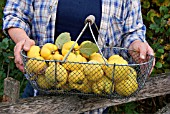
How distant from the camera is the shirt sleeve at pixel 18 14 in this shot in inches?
69.2

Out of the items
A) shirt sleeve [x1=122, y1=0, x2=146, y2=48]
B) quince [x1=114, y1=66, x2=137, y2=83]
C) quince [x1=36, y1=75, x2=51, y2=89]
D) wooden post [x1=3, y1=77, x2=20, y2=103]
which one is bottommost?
wooden post [x1=3, y1=77, x2=20, y2=103]

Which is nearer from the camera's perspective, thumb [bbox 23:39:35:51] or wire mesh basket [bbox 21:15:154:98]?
wire mesh basket [bbox 21:15:154:98]

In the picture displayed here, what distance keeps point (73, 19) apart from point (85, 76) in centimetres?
46

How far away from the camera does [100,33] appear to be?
185 centimetres

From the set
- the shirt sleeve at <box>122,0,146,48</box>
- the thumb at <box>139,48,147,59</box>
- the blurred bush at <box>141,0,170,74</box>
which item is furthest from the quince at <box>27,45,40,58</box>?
the blurred bush at <box>141,0,170,74</box>

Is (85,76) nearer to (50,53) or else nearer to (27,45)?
(50,53)

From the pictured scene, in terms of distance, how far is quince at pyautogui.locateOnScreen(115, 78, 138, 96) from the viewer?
1.45 metres

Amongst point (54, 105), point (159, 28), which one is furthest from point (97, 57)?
point (159, 28)

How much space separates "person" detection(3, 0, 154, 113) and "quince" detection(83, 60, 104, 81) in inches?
15.3

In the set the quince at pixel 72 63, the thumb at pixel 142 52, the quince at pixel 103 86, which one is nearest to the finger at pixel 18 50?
the quince at pixel 72 63

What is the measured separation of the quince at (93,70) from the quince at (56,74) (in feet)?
0.24

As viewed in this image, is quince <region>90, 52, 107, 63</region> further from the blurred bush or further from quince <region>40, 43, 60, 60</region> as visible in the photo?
the blurred bush

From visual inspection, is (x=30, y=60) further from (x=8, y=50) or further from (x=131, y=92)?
(x=8, y=50)

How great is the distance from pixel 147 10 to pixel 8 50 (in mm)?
992
